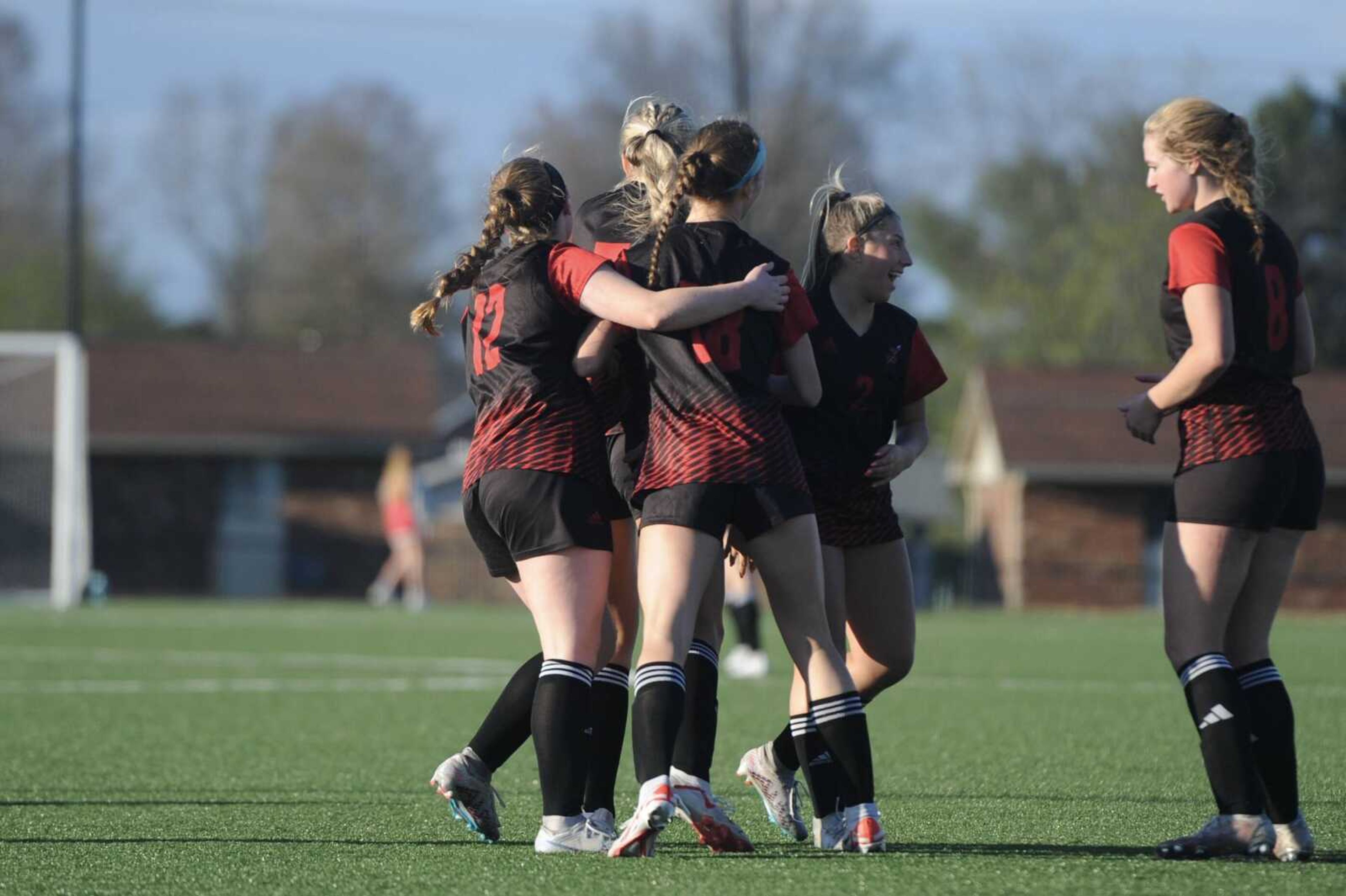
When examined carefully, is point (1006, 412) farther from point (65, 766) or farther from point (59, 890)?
point (59, 890)

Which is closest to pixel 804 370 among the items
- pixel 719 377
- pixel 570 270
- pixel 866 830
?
pixel 719 377

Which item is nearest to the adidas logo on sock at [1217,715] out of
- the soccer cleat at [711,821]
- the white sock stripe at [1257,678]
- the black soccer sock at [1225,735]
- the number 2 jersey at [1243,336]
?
the black soccer sock at [1225,735]

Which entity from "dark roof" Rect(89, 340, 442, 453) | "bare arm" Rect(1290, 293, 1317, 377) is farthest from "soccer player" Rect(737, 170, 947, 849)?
"dark roof" Rect(89, 340, 442, 453)

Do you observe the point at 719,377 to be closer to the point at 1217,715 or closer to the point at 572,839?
the point at 572,839

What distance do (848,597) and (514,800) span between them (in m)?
1.67

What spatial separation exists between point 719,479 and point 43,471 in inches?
841

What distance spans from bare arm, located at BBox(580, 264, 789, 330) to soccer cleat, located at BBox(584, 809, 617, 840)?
1.37 meters

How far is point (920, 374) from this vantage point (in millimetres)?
5441

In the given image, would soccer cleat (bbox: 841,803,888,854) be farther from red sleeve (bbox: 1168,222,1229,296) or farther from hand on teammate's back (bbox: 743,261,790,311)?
red sleeve (bbox: 1168,222,1229,296)

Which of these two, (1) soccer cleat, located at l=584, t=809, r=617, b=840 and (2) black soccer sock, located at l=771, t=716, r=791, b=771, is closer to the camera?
(1) soccer cleat, located at l=584, t=809, r=617, b=840

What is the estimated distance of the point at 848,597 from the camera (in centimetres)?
551

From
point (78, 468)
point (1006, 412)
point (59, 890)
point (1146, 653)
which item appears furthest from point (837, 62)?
point (59, 890)

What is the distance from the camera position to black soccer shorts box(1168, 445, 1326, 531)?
484cm

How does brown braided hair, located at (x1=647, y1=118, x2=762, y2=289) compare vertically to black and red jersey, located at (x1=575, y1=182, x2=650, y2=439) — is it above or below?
above
